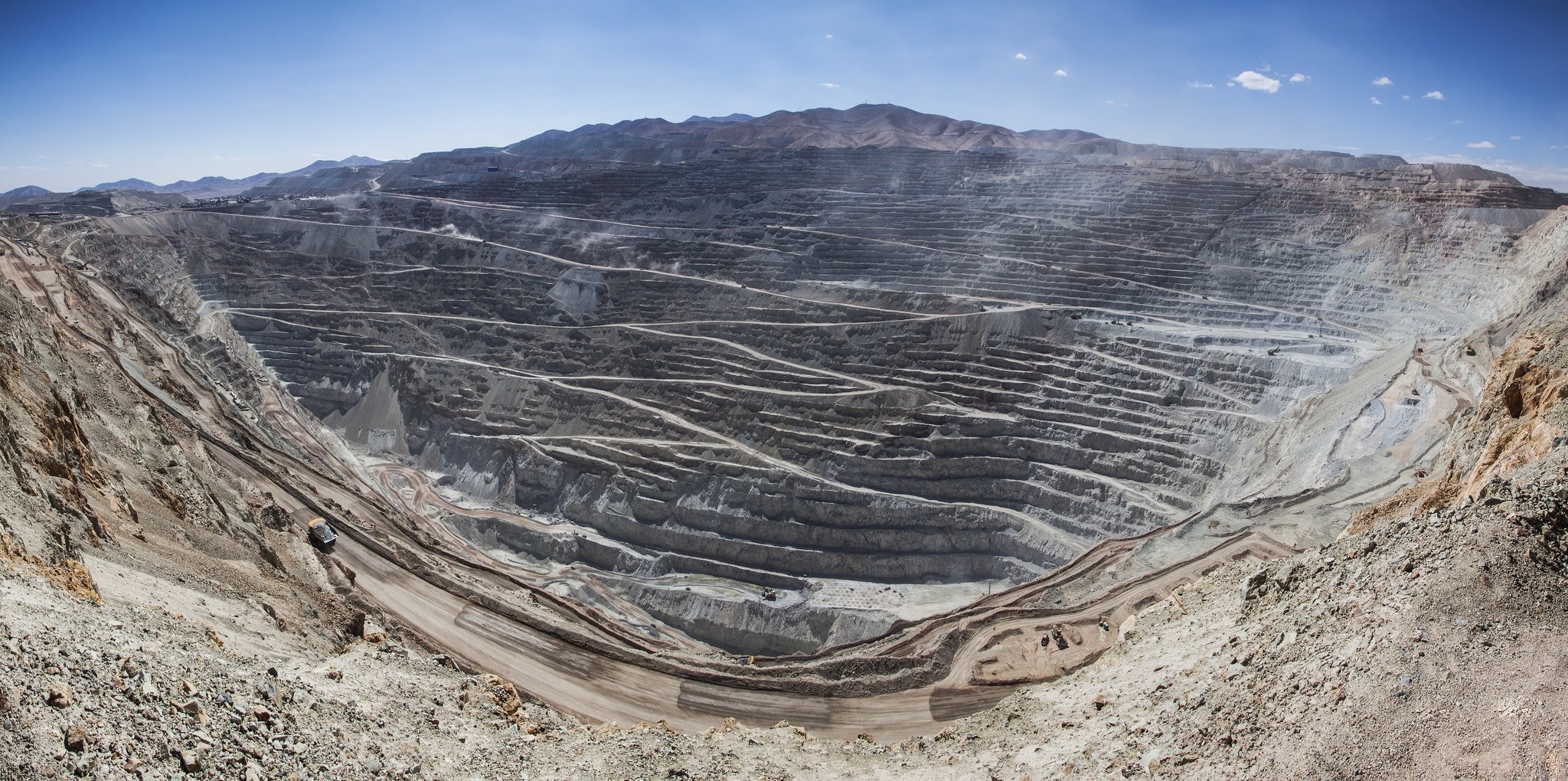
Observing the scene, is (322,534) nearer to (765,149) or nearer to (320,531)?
(320,531)

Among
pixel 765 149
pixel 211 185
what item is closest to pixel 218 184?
pixel 211 185

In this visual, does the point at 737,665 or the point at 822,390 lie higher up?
the point at 822,390

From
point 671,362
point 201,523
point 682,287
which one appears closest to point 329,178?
point 682,287

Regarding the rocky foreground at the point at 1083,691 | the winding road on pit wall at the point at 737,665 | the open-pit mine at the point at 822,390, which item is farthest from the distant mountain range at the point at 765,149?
the rocky foreground at the point at 1083,691

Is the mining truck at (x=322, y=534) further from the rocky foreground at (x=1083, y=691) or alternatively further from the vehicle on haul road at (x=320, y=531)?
the rocky foreground at (x=1083, y=691)

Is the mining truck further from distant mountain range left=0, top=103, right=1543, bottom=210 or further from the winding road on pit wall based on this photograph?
distant mountain range left=0, top=103, right=1543, bottom=210

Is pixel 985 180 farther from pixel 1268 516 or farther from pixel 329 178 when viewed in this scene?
pixel 329 178
